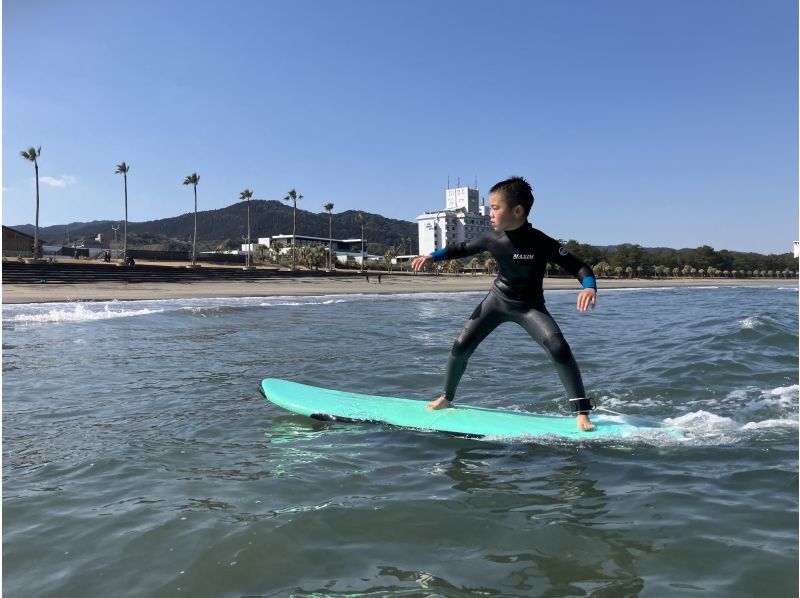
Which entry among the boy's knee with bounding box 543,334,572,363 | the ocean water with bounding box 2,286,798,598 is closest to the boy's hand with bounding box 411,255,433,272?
the boy's knee with bounding box 543,334,572,363

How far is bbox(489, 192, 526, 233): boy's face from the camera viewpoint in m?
5.04

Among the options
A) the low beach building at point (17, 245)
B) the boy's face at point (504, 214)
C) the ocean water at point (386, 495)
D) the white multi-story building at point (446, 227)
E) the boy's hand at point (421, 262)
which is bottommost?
the ocean water at point (386, 495)

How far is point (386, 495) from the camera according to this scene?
375 centimetres

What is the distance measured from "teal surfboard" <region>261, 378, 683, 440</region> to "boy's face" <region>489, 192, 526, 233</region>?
1868 mm

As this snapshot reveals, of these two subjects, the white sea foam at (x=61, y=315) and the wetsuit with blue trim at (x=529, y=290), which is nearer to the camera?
the wetsuit with blue trim at (x=529, y=290)

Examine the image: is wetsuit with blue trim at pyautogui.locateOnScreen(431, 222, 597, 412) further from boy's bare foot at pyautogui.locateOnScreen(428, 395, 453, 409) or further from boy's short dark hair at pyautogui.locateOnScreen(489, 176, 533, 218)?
boy's bare foot at pyautogui.locateOnScreen(428, 395, 453, 409)

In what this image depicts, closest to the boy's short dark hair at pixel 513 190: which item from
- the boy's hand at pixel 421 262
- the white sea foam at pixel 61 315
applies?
the boy's hand at pixel 421 262

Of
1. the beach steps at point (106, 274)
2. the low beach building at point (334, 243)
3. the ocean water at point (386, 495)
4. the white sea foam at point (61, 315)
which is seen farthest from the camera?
the low beach building at point (334, 243)

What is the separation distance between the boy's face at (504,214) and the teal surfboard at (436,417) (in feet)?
6.13

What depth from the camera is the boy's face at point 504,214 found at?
504 cm

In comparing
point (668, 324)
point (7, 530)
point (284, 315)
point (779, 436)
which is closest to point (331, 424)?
point (7, 530)

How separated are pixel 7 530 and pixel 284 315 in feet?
63.2

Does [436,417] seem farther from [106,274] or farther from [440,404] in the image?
[106,274]

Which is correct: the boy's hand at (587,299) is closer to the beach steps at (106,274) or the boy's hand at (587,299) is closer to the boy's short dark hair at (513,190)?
the boy's short dark hair at (513,190)
